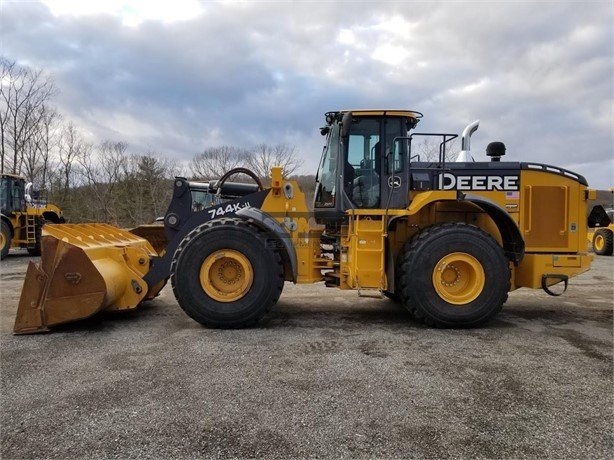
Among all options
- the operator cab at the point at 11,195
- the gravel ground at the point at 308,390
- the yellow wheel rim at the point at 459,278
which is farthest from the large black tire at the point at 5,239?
the yellow wheel rim at the point at 459,278

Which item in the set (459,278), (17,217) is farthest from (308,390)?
(17,217)

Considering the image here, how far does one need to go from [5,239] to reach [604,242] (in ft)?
67.8

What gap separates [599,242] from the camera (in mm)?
16812

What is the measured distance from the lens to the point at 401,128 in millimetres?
5617

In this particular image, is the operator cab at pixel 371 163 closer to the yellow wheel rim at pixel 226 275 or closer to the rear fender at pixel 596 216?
the yellow wheel rim at pixel 226 275

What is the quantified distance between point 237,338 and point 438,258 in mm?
2446

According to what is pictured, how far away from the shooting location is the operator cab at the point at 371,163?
5555 mm

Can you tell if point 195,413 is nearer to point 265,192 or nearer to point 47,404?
point 47,404

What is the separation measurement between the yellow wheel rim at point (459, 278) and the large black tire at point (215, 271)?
1.86m

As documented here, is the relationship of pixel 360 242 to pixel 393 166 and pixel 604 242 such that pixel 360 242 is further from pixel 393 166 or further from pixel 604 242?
pixel 604 242

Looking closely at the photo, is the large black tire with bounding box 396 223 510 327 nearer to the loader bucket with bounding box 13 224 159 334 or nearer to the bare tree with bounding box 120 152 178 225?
the loader bucket with bounding box 13 224 159 334

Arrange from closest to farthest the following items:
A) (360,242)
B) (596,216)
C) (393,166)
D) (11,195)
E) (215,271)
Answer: (215,271) < (360,242) < (393,166) < (596,216) < (11,195)

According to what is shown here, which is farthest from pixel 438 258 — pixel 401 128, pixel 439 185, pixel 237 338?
pixel 237 338

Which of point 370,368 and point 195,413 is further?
point 370,368
